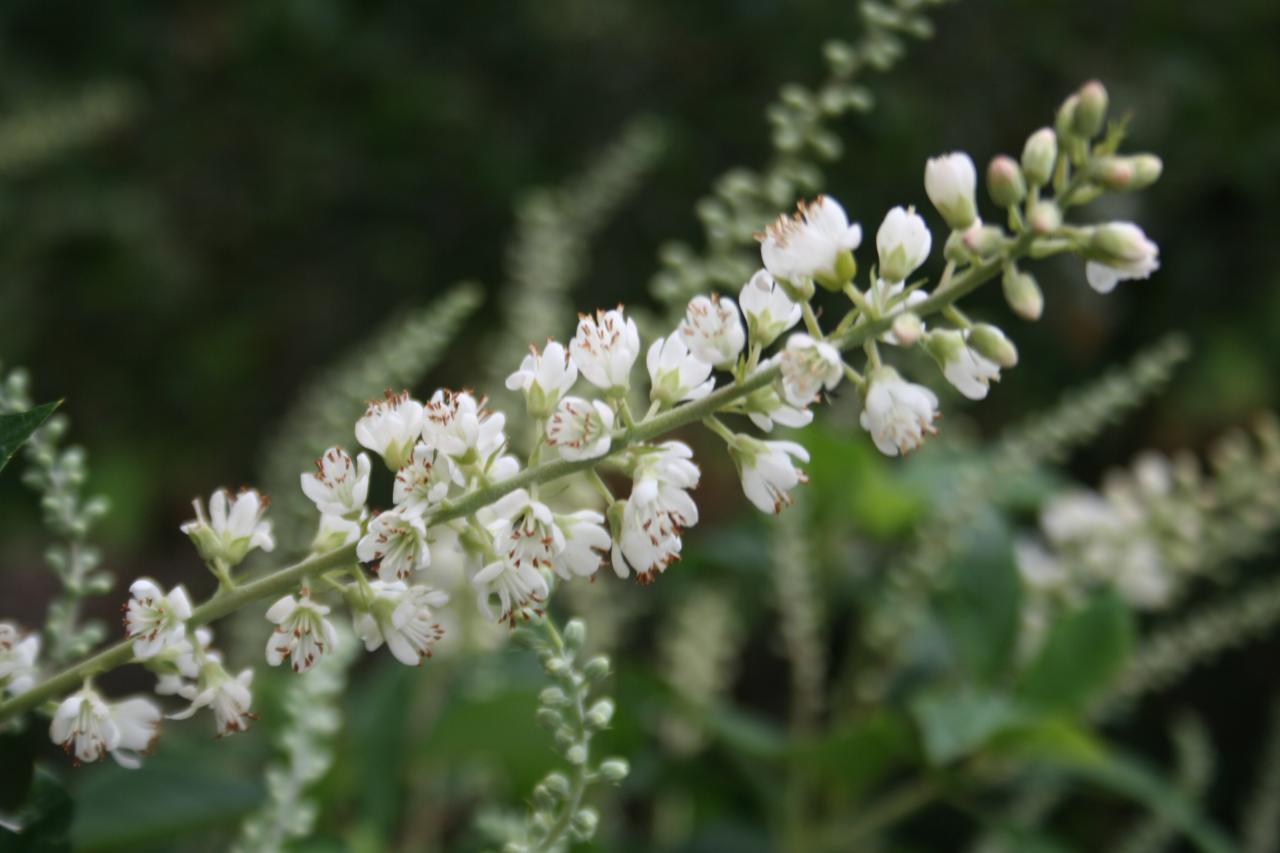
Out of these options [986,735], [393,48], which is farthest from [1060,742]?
[393,48]

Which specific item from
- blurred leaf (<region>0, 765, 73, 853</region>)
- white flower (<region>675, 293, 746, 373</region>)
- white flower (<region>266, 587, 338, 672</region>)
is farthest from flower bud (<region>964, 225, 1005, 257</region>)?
blurred leaf (<region>0, 765, 73, 853</region>)

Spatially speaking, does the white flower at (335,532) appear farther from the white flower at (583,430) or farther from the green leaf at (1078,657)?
the green leaf at (1078,657)

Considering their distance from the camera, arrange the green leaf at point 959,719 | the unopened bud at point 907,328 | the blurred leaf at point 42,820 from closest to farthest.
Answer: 1. the unopened bud at point 907,328
2. the blurred leaf at point 42,820
3. the green leaf at point 959,719

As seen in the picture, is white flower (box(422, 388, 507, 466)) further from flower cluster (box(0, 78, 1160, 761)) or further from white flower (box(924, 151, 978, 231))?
white flower (box(924, 151, 978, 231))

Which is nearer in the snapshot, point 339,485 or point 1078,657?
point 339,485

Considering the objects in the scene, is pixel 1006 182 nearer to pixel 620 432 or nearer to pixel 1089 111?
pixel 1089 111

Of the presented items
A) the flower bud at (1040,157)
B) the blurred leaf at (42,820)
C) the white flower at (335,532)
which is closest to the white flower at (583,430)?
the white flower at (335,532)

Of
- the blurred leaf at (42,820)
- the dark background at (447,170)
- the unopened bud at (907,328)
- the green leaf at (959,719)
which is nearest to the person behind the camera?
the unopened bud at (907,328)

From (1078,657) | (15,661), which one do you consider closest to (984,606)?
(1078,657)
